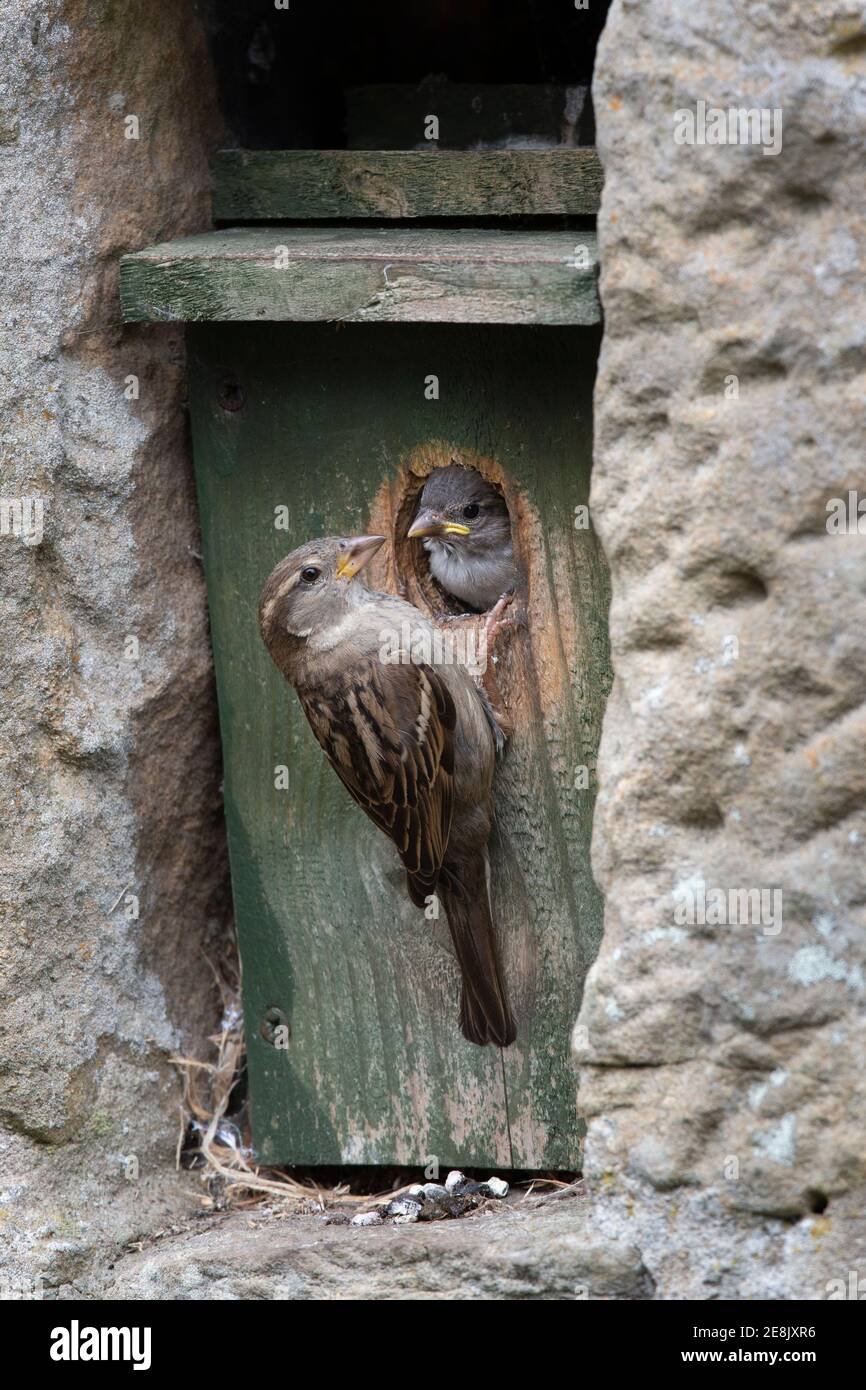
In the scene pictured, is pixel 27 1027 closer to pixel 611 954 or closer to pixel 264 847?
pixel 264 847

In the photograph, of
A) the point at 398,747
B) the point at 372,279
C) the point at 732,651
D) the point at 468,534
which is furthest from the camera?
the point at 468,534

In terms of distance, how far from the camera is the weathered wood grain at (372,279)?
144 inches

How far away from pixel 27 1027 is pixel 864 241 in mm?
2778

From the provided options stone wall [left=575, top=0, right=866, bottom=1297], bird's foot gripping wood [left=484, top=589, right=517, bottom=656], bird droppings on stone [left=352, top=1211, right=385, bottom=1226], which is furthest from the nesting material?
bird's foot gripping wood [left=484, top=589, right=517, bottom=656]

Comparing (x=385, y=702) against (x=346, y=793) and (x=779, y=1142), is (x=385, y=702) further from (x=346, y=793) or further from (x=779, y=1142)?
(x=779, y=1142)

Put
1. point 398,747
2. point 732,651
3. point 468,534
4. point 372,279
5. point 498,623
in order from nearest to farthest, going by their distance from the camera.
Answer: point 732,651 < point 372,279 < point 398,747 < point 498,623 < point 468,534

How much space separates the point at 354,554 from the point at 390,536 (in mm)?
229

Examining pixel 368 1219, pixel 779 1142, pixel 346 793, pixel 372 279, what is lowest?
pixel 368 1219

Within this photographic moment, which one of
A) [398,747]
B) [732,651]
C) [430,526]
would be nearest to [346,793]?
[398,747]

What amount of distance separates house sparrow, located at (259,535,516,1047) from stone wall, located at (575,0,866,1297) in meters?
0.85

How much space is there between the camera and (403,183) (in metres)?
4.28

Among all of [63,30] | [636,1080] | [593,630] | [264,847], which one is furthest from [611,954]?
[63,30]

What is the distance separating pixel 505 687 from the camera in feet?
14.3

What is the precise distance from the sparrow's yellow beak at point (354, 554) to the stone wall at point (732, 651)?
987mm
